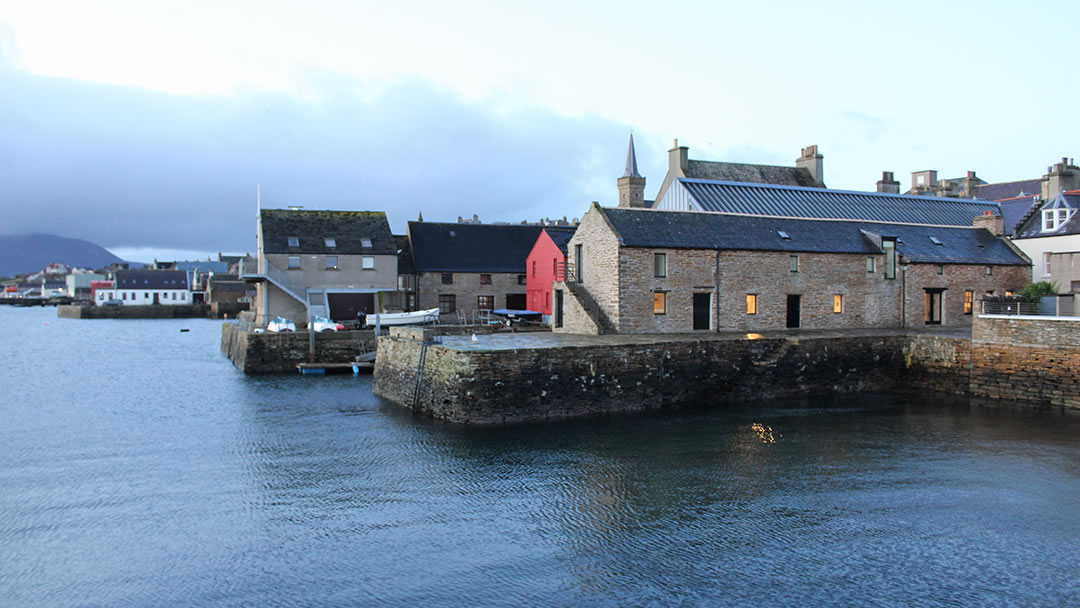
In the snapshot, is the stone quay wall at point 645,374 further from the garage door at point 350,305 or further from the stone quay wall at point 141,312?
the stone quay wall at point 141,312

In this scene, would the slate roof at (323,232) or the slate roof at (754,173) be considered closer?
the slate roof at (323,232)

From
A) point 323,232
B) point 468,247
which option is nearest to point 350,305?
point 323,232

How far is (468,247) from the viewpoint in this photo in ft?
171

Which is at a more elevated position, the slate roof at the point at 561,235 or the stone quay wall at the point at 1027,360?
the slate roof at the point at 561,235

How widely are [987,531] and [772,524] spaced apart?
154 inches

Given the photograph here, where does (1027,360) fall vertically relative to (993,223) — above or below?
below

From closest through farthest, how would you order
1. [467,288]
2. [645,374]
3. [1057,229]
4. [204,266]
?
[645,374] < [1057,229] < [467,288] < [204,266]

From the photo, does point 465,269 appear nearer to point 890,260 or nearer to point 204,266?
point 890,260

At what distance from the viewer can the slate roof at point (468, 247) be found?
50.4 metres

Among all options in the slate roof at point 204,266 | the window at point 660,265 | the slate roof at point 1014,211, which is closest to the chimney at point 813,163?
the slate roof at point 1014,211

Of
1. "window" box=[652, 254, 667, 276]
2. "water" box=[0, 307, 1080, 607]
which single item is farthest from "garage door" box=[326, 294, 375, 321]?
"window" box=[652, 254, 667, 276]

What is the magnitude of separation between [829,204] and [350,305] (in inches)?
1156

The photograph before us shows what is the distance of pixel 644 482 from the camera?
1672 cm

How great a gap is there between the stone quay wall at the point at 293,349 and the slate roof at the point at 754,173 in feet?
77.0
